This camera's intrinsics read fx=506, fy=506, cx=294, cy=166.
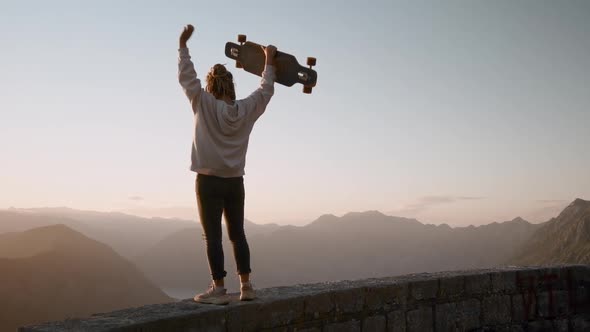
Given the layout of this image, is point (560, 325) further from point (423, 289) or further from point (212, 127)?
point (212, 127)

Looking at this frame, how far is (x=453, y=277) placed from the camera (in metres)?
5.05

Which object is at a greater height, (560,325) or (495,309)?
(495,309)

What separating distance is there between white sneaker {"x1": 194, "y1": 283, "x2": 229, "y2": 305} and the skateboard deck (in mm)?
1583

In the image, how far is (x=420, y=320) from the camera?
4691 millimetres

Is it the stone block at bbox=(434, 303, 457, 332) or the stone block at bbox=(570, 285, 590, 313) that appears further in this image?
the stone block at bbox=(570, 285, 590, 313)

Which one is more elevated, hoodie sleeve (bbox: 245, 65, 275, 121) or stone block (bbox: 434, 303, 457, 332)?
hoodie sleeve (bbox: 245, 65, 275, 121)

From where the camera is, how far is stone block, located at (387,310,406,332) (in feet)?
14.5

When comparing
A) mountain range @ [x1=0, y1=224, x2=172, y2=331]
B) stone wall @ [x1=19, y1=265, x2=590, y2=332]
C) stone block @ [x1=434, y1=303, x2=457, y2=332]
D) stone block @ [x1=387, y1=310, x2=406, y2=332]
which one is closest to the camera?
stone wall @ [x1=19, y1=265, x2=590, y2=332]

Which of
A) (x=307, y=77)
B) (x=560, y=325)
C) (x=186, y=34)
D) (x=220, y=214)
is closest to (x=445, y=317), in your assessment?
(x=560, y=325)

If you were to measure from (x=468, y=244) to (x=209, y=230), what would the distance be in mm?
191662

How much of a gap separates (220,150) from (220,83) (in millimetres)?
508

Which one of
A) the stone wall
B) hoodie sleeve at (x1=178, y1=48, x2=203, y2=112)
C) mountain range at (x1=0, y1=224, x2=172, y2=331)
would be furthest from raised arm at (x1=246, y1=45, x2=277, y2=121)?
mountain range at (x1=0, y1=224, x2=172, y2=331)

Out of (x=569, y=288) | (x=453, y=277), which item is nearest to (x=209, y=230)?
(x=453, y=277)

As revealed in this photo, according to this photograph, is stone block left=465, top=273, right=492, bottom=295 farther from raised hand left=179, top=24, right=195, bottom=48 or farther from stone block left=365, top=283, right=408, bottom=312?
raised hand left=179, top=24, right=195, bottom=48
